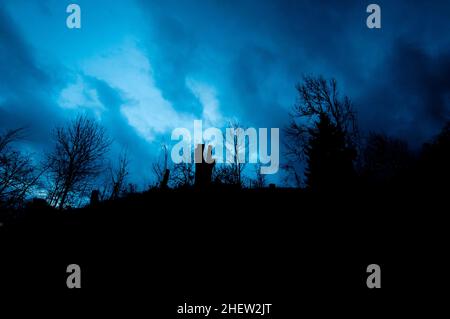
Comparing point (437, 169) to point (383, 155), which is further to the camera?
point (383, 155)

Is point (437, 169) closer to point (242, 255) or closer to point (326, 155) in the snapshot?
point (242, 255)

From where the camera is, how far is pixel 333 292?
4.99 m

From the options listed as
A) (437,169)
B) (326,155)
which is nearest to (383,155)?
(326,155)

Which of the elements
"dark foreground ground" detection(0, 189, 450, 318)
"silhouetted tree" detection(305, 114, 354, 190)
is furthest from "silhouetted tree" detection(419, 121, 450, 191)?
"silhouetted tree" detection(305, 114, 354, 190)

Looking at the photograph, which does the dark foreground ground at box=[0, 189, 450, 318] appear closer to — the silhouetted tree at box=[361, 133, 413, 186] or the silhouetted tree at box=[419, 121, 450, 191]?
the silhouetted tree at box=[419, 121, 450, 191]

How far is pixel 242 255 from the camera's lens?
19.5ft

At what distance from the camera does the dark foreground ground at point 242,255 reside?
15.9 feet

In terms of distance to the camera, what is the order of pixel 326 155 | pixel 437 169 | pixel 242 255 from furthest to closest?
1. pixel 326 155
2. pixel 242 255
3. pixel 437 169

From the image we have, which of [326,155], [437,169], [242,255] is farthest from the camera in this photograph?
[326,155]
